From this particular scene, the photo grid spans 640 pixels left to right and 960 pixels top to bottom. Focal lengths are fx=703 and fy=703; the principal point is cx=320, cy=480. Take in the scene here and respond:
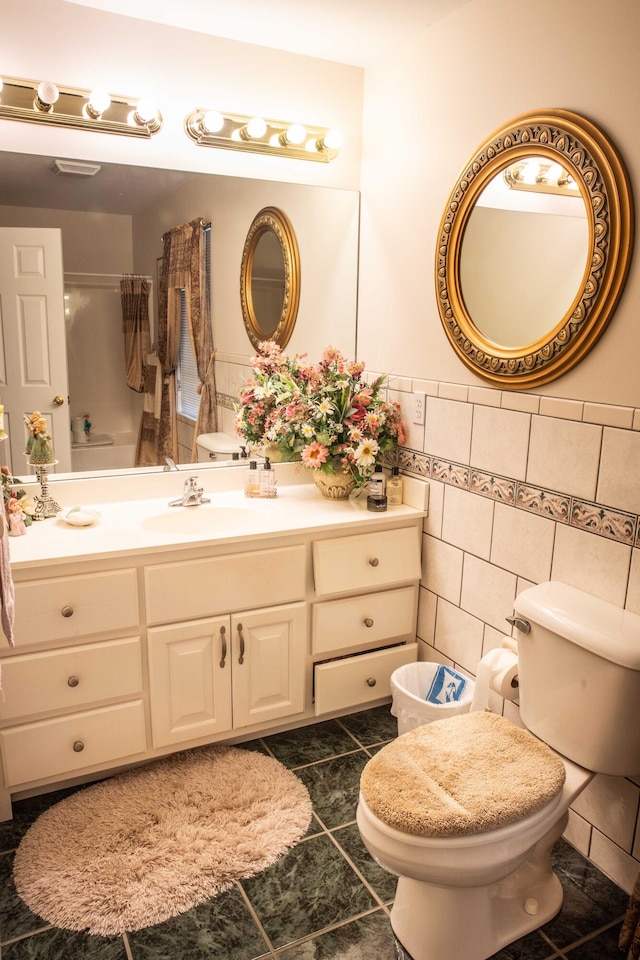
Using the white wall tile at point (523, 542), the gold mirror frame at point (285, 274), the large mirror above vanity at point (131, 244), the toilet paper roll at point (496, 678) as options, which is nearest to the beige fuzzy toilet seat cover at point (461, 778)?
the toilet paper roll at point (496, 678)

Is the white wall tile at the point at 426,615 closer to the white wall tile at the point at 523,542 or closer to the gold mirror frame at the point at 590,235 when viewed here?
the white wall tile at the point at 523,542

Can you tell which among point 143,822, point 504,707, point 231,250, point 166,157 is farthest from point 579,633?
point 166,157

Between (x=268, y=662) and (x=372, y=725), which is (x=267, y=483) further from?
(x=372, y=725)

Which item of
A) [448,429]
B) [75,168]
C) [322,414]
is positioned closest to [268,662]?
[322,414]

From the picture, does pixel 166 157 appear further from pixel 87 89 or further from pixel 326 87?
pixel 326 87

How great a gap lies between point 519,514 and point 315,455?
0.72 metres

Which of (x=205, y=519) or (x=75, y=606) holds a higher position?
(x=205, y=519)

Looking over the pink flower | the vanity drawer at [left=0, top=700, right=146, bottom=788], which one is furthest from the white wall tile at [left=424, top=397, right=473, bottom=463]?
the vanity drawer at [left=0, top=700, right=146, bottom=788]

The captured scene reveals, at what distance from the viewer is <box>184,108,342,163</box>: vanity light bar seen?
7.61ft

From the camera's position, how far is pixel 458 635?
91.7 inches

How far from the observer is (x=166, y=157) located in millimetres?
2328

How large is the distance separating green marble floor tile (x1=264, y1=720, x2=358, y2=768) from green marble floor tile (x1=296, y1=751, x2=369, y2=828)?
0.04m

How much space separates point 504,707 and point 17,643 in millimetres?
1399

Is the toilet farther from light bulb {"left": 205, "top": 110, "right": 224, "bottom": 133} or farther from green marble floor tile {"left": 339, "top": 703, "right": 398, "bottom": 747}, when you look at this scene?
light bulb {"left": 205, "top": 110, "right": 224, "bottom": 133}
